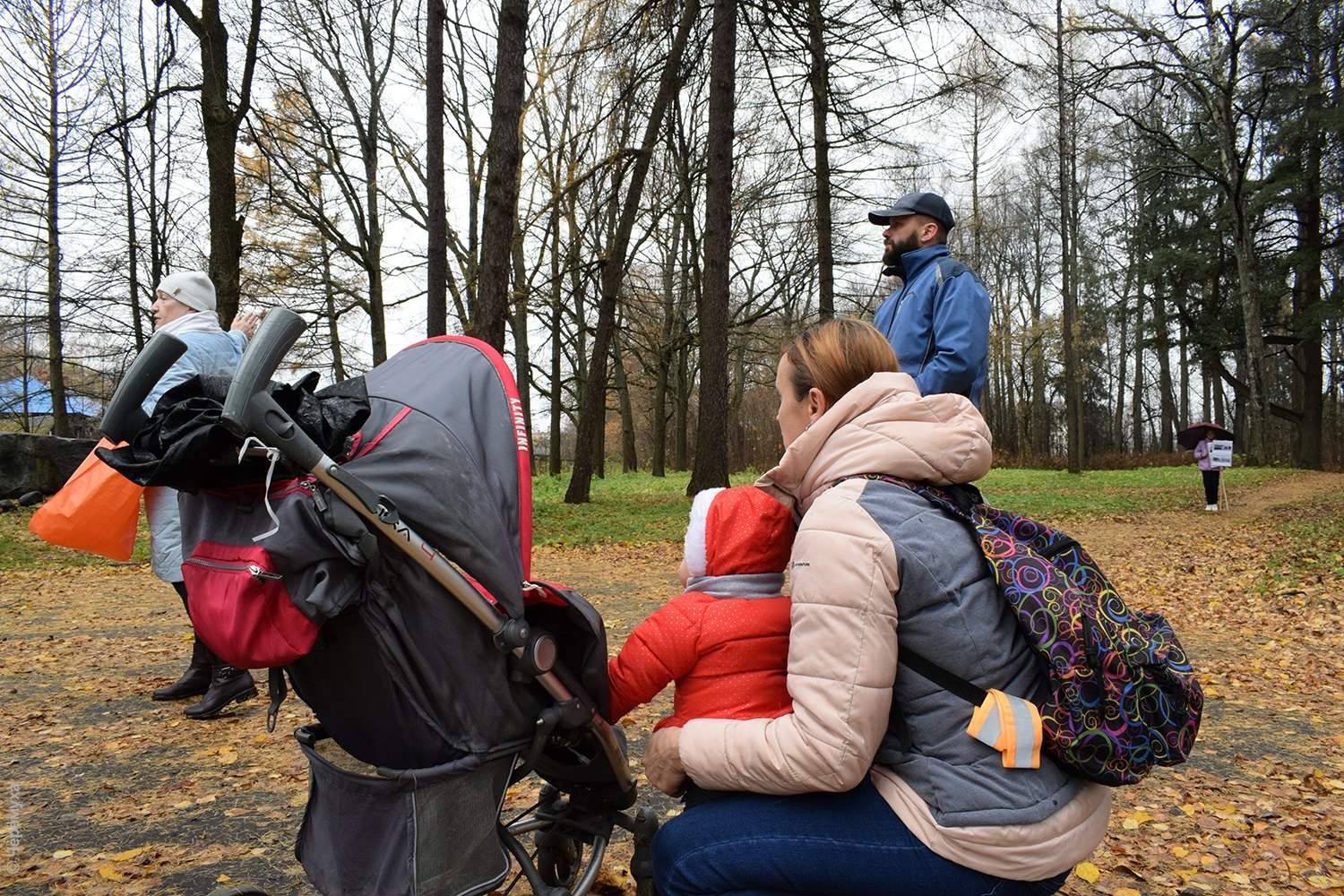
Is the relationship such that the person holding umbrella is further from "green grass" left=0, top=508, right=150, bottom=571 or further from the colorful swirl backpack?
"green grass" left=0, top=508, right=150, bottom=571

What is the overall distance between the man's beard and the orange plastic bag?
3.28 metres

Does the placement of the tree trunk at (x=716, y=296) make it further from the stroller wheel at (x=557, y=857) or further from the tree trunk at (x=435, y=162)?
the stroller wheel at (x=557, y=857)

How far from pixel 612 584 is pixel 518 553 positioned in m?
6.80

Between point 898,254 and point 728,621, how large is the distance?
2.52 meters

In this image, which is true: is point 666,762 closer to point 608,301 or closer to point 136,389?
point 136,389

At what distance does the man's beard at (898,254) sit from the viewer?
12.6 feet

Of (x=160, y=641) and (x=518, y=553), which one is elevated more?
(x=518, y=553)

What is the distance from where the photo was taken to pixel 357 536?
1.67 meters

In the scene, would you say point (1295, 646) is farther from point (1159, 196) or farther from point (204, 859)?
point (1159, 196)

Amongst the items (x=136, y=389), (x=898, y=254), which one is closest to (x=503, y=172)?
(x=898, y=254)

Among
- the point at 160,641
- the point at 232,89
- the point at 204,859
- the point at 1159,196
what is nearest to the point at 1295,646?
the point at 204,859

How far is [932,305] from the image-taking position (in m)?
3.71

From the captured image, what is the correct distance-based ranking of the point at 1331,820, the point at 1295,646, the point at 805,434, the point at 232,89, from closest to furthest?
the point at 805,434, the point at 1331,820, the point at 1295,646, the point at 232,89

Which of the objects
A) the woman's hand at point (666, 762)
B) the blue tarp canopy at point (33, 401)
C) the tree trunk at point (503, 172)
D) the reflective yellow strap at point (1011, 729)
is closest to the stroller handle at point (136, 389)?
the woman's hand at point (666, 762)
